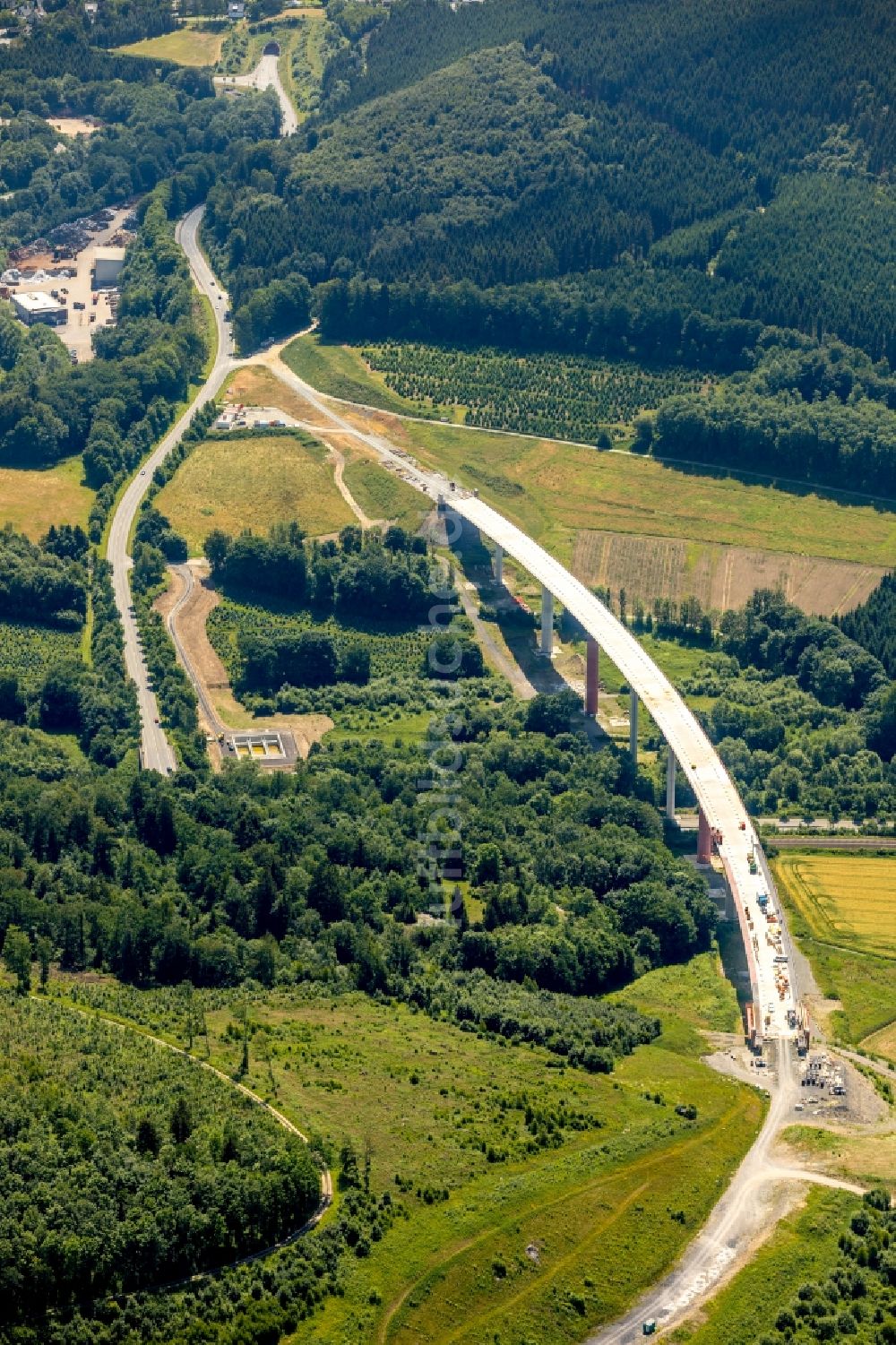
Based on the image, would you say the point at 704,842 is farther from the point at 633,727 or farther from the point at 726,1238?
the point at 726,1238

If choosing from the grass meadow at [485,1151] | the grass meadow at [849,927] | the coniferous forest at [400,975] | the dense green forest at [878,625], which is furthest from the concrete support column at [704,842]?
the dense green forest at [878,625]

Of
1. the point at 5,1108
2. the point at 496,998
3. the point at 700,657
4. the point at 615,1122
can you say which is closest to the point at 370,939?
the point at 496,998

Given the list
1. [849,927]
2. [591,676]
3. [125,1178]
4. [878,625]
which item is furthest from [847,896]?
[125,1178]

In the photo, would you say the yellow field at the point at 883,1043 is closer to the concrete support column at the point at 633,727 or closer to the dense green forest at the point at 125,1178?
the concrete support column at the point at 633,727

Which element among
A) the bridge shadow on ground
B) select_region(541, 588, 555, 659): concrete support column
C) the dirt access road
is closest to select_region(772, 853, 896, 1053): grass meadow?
the dirt access road

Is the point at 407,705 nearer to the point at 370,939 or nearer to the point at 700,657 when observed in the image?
the point at 700,657

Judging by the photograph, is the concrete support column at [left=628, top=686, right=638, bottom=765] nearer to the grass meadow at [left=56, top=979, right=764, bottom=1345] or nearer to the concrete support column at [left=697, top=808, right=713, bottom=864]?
the concrete support column at [left=697, top=808, right=713, bottom=864]

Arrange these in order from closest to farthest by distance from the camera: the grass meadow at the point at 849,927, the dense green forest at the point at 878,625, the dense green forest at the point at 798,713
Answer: the grass meadow at the point at 849,927 → the dense green forest at the point at 798,713 → the dense green forest at the point at 878,625
